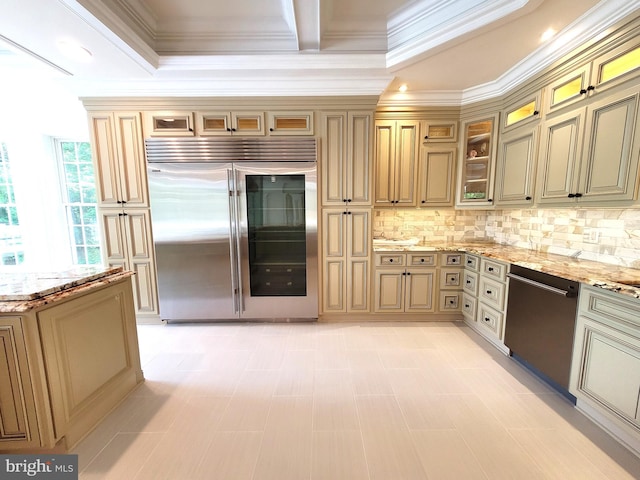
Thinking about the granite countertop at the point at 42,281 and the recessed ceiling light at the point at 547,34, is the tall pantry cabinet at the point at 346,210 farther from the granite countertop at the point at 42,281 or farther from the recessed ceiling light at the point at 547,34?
the granite countertop at the point at 42,281

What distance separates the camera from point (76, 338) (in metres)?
1.41

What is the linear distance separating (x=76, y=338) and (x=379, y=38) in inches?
125

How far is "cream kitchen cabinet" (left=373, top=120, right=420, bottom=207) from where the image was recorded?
295cm

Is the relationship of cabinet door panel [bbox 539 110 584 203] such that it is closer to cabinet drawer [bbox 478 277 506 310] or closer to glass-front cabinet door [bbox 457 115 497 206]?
glass-front cabinet door [bbox 457 115 497 206]

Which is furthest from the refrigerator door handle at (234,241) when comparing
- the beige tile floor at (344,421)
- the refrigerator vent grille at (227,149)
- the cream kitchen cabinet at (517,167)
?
the cream kitchen cabinet at (517,167)

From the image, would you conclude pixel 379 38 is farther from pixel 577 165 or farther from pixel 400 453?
pixel 400 453

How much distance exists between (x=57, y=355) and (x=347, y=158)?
2.62 meters

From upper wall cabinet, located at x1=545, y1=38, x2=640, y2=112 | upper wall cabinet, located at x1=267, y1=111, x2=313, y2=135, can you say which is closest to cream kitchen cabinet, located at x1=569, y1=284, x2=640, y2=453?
upper wall cabinet, located at x1=545, y1=38, x2=640, y2=112

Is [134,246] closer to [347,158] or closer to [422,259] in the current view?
[347,158]

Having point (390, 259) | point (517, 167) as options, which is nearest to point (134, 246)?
point (390, 259)

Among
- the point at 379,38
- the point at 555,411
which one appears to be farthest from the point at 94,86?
the point at 555,411

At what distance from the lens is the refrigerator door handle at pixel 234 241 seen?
2668 millimetres

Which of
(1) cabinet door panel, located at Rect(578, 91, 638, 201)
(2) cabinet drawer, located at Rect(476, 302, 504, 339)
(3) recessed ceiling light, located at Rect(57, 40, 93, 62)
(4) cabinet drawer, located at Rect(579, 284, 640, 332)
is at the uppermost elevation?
(3) recessed ceiling light, located at Rect(57, 40, 93, 62)

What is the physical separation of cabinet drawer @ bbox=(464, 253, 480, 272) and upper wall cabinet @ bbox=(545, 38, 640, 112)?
1.42 metres
